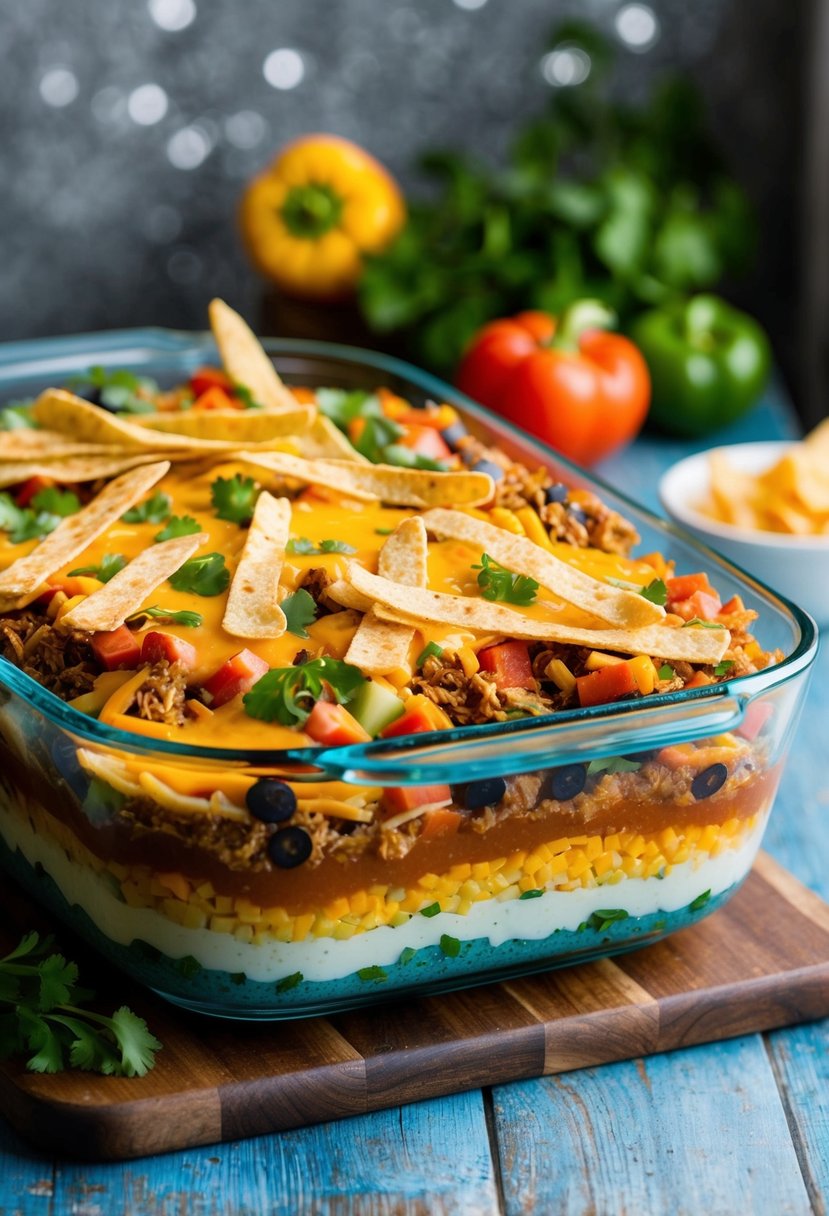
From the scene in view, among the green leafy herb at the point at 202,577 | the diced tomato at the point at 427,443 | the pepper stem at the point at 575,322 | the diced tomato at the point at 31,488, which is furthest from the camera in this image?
the pepper stem at the point at 575,322

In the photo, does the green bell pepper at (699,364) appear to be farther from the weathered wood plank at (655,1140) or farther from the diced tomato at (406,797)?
the diced tomato at (406,797)

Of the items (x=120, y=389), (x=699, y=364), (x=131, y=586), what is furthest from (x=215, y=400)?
(x=699, y=364)

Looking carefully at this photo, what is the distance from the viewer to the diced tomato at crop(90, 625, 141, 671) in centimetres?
191

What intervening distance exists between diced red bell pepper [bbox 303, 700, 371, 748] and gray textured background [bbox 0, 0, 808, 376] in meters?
3.23

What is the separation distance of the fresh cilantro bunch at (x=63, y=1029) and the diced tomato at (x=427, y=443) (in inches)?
46.3

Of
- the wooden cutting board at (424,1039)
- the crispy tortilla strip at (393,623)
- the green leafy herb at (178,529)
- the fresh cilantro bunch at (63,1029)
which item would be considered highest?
the crispy tortilla strip at (393,623)

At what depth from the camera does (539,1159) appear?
1744 mm

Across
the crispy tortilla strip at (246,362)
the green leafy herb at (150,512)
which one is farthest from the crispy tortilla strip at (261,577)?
the crispy tortilla strip at (246,362)

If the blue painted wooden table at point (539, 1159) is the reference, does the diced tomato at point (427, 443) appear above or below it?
above

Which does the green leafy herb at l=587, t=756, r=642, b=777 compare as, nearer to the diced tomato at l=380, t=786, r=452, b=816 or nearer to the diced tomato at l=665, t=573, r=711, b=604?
the diced tomato at l=380, t=786, r=452, b=816

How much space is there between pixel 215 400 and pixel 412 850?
4.52 ft

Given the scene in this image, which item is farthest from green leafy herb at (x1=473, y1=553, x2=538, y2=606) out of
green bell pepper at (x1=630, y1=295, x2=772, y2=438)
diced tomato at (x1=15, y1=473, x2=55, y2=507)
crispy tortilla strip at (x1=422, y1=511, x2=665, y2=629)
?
green bell pepper at (x1=630, y1=295, x2=772, y2=438)

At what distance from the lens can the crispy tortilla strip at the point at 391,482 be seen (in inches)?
93.3

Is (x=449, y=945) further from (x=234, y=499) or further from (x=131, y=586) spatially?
(x=234, y=499)
